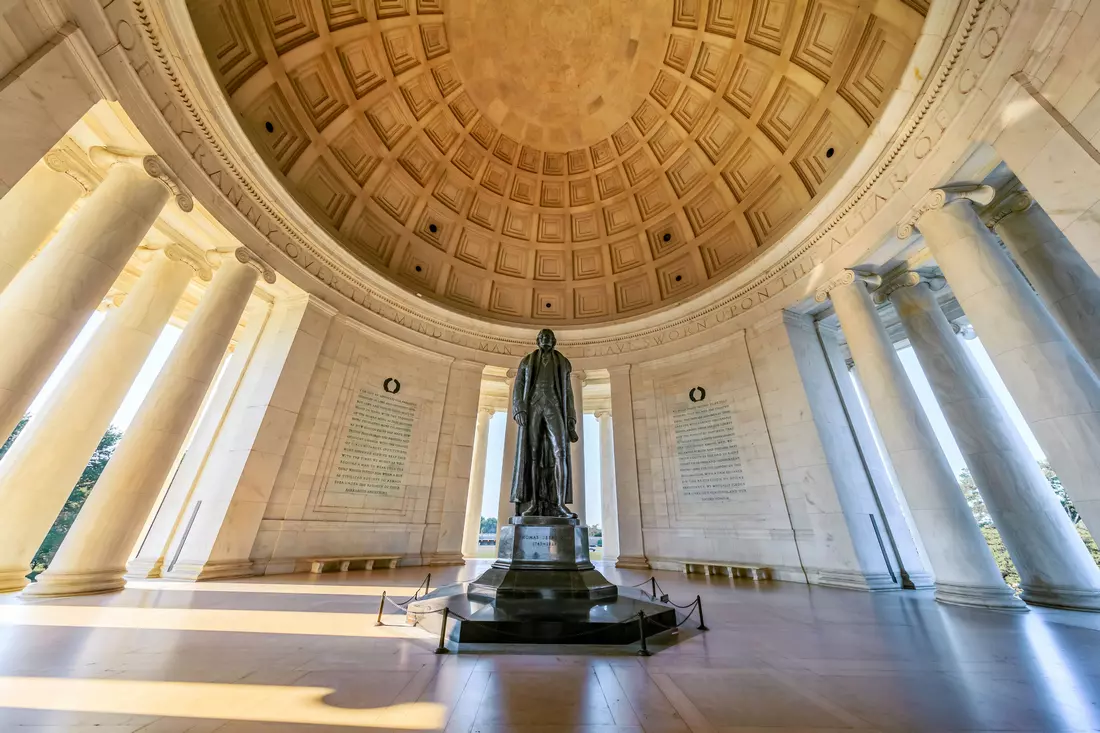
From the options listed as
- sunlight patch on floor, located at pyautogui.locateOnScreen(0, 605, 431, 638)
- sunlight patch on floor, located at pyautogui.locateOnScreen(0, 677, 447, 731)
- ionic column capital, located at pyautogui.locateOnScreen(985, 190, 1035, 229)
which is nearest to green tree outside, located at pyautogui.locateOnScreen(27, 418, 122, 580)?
sunlight patch on floor, located at pyautogui.locateOnScreen(0, 605, 431, 638)

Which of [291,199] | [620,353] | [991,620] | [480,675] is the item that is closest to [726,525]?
[991,620]

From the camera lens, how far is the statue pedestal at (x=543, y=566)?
15.7ft

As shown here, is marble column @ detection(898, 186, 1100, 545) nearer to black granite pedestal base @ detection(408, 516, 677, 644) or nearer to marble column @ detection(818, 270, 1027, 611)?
marble column @ detection(818, 270, 1027, 611)

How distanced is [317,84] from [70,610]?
12.3 metres

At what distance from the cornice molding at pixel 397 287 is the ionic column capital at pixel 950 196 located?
71 centimetres

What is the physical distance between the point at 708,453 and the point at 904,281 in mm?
6030

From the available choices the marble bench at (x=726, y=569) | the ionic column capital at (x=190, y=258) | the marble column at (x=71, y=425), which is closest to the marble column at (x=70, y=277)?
the marble column at (x=71, y=425)

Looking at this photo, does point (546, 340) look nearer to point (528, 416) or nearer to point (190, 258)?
point (528, 416)

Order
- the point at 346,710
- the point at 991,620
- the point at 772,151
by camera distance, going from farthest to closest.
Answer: the point at 772,151 → the point at 991,620 → the point at 346,710

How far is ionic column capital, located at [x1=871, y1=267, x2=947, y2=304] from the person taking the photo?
868cm

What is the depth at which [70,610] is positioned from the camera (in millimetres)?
4598

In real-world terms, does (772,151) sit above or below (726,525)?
above

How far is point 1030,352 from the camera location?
566cm

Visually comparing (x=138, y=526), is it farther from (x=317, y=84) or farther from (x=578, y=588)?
(x=317, y=84)
